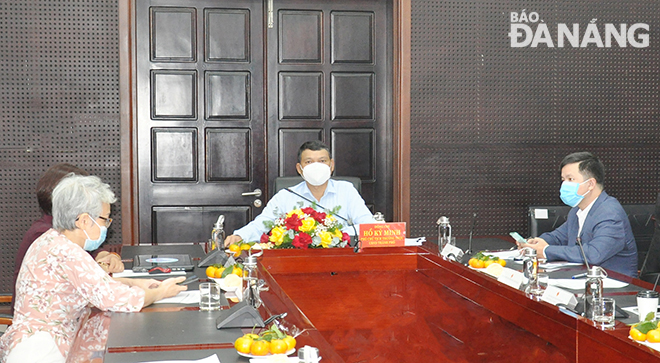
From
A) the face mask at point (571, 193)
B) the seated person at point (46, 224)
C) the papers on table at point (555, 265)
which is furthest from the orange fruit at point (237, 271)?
the face mask at point (571, 193)

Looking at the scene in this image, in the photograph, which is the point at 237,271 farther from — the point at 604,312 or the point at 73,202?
the point at 604,312

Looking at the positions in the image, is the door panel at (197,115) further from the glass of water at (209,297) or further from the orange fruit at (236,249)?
the glass of water at (209,297)

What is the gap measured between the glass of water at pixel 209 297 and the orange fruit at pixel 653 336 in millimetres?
1361

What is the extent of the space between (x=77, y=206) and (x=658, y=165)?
5.07m

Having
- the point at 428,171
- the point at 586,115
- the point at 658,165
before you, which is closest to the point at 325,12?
the point at 428,171

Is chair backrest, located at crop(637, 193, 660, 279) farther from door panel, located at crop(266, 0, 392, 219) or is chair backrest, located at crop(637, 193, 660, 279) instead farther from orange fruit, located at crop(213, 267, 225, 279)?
door panel, located at crop(266, 0, 392, 219)

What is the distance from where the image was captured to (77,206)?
251 cm

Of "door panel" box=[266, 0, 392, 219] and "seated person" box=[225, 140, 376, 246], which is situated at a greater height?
"door panel" box=[266, 0, 392, 219]

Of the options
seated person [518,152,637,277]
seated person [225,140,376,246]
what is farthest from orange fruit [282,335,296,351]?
seated person [225,140,376,246]

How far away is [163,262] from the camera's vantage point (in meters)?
3.29

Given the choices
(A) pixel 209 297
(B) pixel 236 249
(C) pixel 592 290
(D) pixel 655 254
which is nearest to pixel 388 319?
(B) pixel 236 249

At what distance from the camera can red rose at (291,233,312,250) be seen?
3225 millimetres

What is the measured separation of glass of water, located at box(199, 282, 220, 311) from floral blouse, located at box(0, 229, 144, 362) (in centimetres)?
21

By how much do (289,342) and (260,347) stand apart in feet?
0.25
